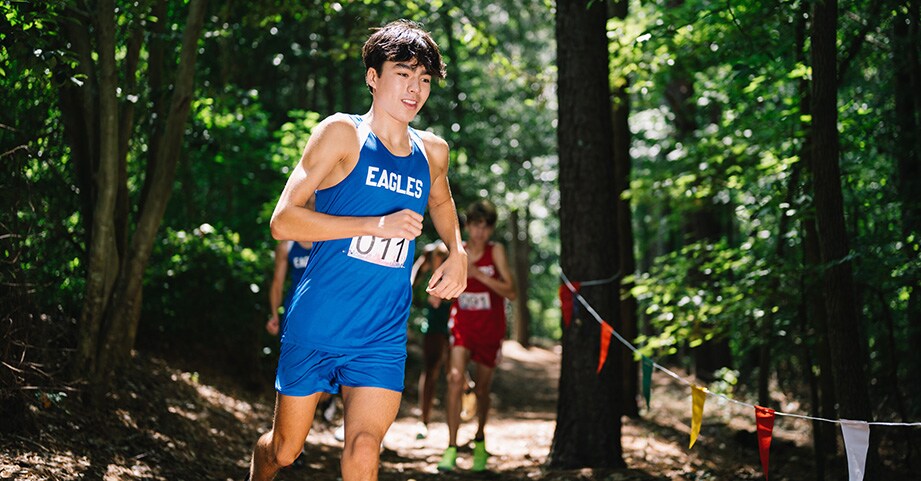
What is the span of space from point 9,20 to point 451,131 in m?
13.0

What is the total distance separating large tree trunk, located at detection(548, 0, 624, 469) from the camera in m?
6.96

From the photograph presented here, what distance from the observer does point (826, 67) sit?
17.6 feet

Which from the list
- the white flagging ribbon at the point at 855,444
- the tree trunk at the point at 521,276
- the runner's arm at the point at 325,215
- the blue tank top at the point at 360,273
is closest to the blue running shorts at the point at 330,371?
the blue tank top at the point at 360,273

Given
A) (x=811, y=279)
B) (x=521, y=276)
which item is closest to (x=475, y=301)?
(x=811, y=279)

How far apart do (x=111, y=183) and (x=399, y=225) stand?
3531 millimetres

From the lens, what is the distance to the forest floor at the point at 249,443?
561 cm

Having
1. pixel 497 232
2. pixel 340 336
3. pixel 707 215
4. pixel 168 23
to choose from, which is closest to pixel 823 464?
pixel 340 336

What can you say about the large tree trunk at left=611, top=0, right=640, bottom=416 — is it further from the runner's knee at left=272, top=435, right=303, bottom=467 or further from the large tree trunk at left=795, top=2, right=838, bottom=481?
the runner's knee at left=272, top=435, right=303, bottom=467

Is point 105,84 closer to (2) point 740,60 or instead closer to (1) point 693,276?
(2) point 740,60

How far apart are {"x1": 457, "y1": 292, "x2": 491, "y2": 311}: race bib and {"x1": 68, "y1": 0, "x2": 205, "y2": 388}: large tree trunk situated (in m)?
2.67

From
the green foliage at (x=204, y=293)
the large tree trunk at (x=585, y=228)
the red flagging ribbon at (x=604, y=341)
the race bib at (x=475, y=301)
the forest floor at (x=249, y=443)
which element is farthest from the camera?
the green foliage at (x=204, y=293)

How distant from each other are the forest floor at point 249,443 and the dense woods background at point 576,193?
28 cm

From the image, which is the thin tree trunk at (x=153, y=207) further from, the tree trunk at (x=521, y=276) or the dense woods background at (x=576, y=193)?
the tree trunk at (x=521, y=276)

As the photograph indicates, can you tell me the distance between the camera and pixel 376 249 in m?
3.88
